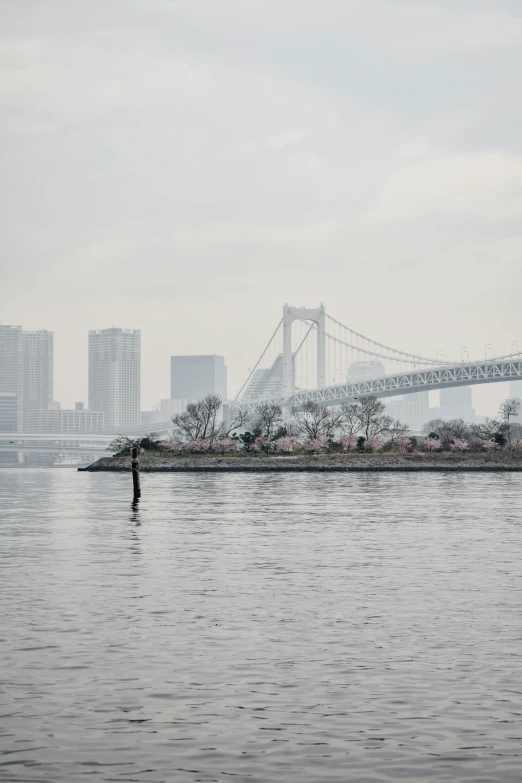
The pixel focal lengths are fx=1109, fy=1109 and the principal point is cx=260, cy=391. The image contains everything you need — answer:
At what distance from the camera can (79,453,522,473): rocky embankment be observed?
124 meters

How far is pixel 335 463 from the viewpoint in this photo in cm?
12538

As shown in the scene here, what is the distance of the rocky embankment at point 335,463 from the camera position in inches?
4897

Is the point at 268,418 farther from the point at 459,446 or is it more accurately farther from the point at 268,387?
the point at 268,387

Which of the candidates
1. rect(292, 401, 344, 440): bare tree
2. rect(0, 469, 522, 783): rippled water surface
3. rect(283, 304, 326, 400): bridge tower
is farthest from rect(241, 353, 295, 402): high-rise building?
rect(0, 469, 522, 783): rippled water surface

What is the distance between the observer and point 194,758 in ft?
35.6

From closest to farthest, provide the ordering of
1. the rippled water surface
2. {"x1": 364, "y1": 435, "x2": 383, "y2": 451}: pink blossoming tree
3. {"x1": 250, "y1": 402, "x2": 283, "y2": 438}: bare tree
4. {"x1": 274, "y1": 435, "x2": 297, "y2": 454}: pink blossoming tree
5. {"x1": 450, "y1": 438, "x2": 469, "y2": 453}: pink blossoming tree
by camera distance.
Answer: the rippled water surface
{"x1": 364, "y1": 435, "x2": 383, "y2": 451}: pink blossoming tree
{"x1": 450, "y1": 438, "x2": 469, "y2": 453}: pink blossoming tree
{"x1": 274, "y1": 435, "x2": 297, "y2": 454}: pink blossoming tree
{"x1": 250, "y1": 402, "x2": 283, "y2": 438}: bare tree

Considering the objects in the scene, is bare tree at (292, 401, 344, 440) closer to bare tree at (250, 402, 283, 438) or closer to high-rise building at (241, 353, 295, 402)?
bare tree at (250, 402, 283, 438)

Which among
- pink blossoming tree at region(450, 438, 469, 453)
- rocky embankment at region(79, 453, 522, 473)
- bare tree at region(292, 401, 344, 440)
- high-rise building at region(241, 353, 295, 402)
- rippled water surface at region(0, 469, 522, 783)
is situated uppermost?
high-rise building at region(241, 353, 295, 402)

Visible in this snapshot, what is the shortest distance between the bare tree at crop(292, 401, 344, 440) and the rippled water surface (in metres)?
109

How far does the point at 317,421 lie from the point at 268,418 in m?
6.59

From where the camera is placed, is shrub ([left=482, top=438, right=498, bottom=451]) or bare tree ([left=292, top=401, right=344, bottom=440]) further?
bare tree ([left=292, top=401, right=344, bottom=440])

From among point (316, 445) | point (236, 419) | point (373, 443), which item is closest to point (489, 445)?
point (373, 443)

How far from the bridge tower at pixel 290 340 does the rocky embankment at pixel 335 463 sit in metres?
35.8

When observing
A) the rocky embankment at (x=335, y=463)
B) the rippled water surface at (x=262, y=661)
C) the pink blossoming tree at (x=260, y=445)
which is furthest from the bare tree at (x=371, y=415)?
the rippled water surface at (x=262, y=661)
